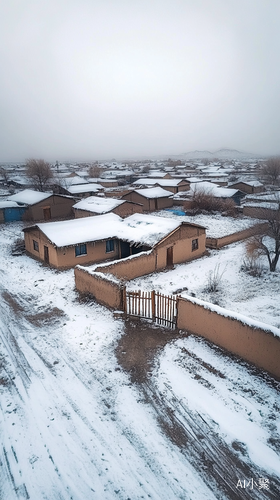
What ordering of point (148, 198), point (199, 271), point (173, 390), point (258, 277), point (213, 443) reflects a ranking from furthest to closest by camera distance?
point (148, 198), point (199, 271), point (258, 277), point (173, 390), point (213, 443)

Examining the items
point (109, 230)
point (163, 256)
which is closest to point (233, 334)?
point (163, 256)

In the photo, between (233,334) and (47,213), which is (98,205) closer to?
(47,213)

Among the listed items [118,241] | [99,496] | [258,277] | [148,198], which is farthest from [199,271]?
[148,198]

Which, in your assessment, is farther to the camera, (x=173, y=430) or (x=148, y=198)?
(x=148, y=198)

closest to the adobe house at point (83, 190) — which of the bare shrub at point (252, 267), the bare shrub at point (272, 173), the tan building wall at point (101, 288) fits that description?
the bare shrub at point (252, 267)

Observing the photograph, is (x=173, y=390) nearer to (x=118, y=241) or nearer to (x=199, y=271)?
(x=199, y=271)

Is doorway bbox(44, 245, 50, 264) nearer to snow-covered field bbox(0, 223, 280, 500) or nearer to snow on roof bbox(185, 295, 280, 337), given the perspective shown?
snow-covered field bbox(0, 223, 280, 500)
